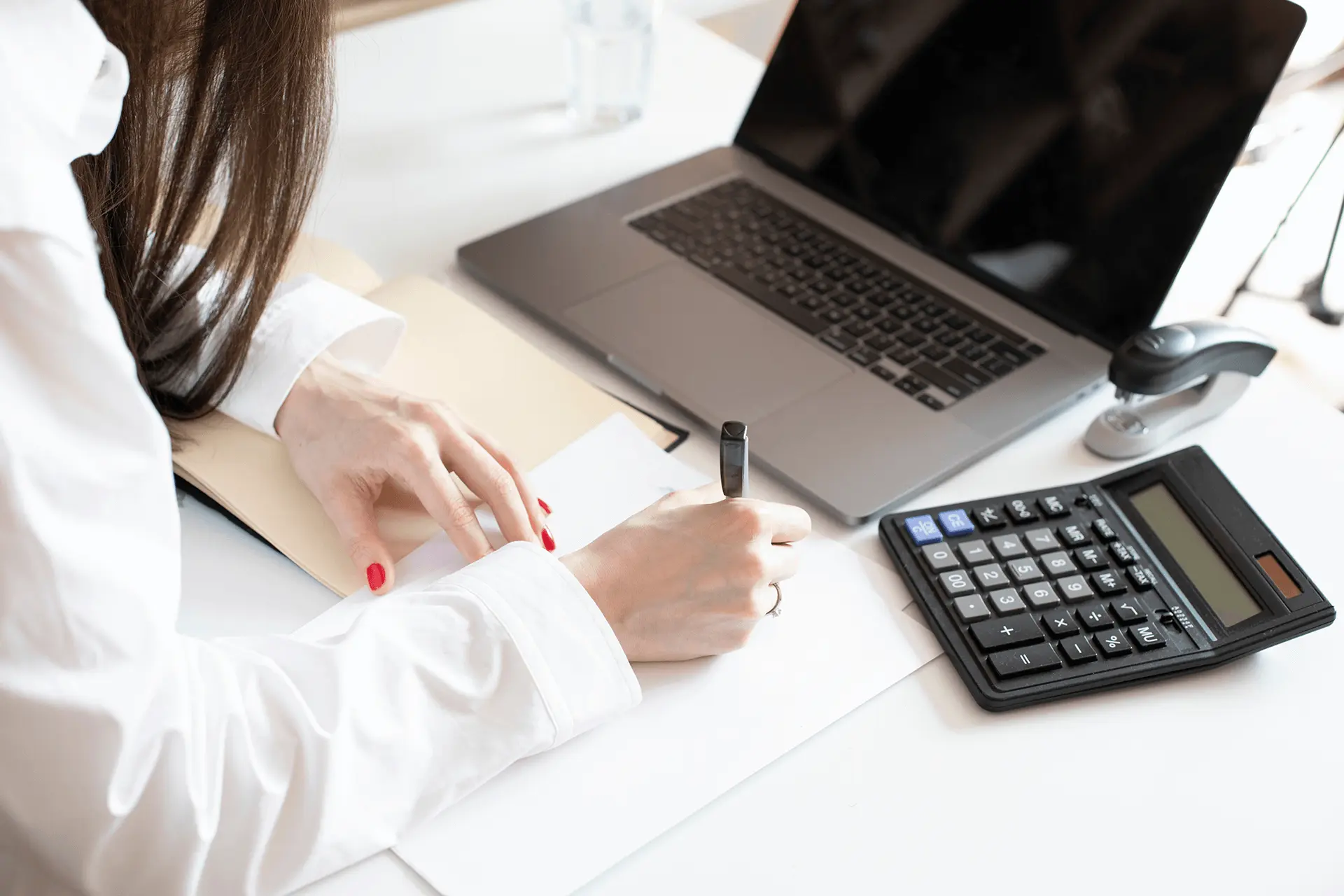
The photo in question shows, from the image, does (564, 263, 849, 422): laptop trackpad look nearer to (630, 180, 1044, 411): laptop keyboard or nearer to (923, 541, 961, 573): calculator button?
(630, 180, 1044, 411): laptop keyboard

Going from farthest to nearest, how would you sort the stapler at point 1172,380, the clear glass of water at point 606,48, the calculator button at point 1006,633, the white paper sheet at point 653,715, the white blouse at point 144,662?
1. the clear glass of water at point 606,48
2. the stapler at point 1172,380
3. the calculator button at point 1006,633
4. the white paper sheet at point 653,715
5. the white blouse at point 144,662

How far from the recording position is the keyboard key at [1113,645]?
0.69 m

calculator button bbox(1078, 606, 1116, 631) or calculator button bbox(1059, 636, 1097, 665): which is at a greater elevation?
calculator button bbox(1078, 606, 1116, 631)

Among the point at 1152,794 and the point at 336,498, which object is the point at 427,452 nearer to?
the point at 336,498

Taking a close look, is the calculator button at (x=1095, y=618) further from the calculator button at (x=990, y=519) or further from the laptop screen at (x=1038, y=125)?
the laptop screen at (x=1038, y=125)

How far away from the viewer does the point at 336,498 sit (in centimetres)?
76

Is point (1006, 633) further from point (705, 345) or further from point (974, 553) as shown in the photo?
point (705, 345)

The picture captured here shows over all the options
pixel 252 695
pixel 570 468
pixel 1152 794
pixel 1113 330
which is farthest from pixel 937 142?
pixel 252 695

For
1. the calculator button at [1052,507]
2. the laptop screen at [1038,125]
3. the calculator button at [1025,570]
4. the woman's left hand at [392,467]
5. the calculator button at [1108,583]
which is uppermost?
the laptop screen at [1038,125]

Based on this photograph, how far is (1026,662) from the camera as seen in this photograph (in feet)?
2.25

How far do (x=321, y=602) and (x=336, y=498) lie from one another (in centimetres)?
7

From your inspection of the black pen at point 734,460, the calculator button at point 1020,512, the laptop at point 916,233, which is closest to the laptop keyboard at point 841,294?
the laptop at point 916,233

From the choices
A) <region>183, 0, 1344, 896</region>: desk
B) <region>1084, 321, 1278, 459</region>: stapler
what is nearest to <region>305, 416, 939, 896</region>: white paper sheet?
<region>183, 0, 1344, 896</region>: desk

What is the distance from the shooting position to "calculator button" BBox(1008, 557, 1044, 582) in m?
0.73
